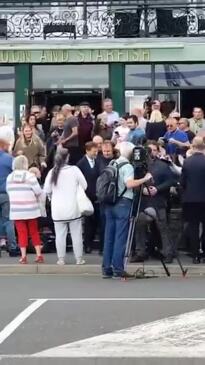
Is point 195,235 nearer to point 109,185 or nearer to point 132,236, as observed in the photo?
point 132,236

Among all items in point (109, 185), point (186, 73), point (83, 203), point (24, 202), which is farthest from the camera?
point (186, 73)

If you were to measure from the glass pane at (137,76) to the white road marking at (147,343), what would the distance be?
14377mm

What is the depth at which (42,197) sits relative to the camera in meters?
15.3

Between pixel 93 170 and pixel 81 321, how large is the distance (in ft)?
19.5

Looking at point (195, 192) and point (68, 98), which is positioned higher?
point (68, 98)

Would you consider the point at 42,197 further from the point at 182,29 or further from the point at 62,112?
the point at 182,29

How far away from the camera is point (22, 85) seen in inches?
947

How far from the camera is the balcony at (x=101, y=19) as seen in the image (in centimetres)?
2372

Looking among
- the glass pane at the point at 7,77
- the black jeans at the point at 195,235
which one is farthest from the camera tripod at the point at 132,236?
the glass pane at the point at 7,77

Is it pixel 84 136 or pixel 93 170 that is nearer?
pixel 93 170

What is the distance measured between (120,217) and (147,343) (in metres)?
5.24


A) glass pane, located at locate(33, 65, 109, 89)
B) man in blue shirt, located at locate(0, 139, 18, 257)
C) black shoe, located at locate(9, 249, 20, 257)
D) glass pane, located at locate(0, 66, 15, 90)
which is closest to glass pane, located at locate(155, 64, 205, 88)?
glass pane, located at locate(33, 65, 109, 89)

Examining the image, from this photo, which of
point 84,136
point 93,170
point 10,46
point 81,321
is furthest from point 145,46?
point 81,321

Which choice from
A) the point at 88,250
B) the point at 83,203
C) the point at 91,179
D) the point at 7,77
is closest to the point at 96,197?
the point at 91,179
